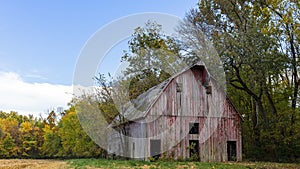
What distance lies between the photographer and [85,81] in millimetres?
25094

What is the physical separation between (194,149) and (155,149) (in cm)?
255

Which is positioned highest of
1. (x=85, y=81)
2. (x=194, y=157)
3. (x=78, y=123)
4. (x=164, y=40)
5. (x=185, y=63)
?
(x=164, y=40)

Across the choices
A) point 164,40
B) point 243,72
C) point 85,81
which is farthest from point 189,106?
point 164,40

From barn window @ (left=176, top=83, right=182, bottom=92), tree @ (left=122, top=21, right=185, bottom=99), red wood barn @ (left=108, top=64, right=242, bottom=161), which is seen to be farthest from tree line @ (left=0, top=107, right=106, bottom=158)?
barn window @ (left=176, top=83, right=182, bottom=92)

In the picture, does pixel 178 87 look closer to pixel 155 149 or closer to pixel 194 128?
pixel 194 128

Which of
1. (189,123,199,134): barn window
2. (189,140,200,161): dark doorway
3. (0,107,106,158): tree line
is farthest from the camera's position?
(0,107,106,158): tree line

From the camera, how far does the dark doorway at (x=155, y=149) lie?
69.4 feet

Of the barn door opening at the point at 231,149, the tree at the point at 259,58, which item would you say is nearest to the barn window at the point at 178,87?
the tree at the point at 259,58

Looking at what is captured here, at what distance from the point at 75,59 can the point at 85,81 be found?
186 cm

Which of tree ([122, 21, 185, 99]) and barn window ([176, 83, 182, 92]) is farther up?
tree ([122, 21, 185, 99])

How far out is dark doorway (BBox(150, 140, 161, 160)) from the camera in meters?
21.2

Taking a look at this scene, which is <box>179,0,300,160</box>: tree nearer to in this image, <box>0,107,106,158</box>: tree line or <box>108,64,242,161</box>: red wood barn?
<box>108,64,242,161</box>: red wood barn

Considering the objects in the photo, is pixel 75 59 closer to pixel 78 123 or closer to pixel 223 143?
pixel 78 123

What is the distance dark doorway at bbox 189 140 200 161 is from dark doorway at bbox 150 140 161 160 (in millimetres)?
1962
